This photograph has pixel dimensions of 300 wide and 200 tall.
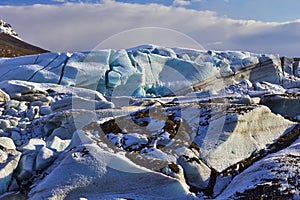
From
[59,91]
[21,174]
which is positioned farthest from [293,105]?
[59,91]

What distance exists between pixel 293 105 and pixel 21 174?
6.01 metres

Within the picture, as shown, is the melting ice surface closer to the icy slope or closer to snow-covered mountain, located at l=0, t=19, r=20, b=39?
the icy slope

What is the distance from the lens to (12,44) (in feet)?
145

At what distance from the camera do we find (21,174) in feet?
18.0

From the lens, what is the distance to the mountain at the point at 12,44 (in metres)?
39.7

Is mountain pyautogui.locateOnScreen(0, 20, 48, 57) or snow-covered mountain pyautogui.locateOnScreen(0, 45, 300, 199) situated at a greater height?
snow-covered mountain pyautogui.locateOnScreen(0, 45, 300, 199)

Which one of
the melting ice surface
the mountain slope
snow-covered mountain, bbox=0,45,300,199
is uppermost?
snow-covered mountain, bbox=0,45,300,199

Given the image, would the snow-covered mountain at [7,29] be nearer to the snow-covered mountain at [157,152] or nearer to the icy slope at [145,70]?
the icy slope at [145,70]

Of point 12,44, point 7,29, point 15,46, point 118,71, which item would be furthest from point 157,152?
point 7,29

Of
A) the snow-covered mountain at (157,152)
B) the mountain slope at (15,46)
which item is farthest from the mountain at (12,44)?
the snow-covered mountain at (157,152)

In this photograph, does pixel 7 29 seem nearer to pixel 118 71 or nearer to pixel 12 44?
pixel 12 44

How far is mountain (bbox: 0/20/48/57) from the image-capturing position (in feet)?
130

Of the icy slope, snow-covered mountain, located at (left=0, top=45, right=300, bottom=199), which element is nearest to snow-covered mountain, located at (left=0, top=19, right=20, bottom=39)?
the icy slope

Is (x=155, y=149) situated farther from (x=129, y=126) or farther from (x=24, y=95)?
A: (x=24, y=95)
